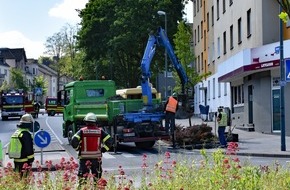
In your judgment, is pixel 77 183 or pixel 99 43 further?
pixel 99 43


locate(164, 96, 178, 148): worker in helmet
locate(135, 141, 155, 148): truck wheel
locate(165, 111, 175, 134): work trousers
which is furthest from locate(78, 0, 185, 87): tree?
locate(165, 111, 175, 134): work trousers

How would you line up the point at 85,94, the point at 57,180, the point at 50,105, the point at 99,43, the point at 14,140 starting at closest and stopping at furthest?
the point at 57,180, the point at 14,140, the point at 85,94, the point at 99,43, the point at 50,105

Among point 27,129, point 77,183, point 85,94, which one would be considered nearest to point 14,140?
point 27,129

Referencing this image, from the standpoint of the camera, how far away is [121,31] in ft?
177

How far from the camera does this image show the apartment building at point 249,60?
96.4 feet

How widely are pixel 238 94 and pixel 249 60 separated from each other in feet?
26.5

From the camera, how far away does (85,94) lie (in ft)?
82.4

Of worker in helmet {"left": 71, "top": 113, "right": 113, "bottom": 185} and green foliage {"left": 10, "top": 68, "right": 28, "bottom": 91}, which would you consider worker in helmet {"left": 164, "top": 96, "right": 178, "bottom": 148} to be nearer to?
worker in helmet {"left": 71, "top": 113, "right": 113, "bottom": 185}

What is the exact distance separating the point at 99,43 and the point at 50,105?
803 inches

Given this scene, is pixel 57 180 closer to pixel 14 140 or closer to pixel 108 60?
pixel 14 140

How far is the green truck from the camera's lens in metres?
22.8

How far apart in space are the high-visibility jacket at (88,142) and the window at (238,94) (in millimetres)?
26242

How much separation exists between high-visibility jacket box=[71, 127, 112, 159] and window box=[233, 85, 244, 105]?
86.1 feet

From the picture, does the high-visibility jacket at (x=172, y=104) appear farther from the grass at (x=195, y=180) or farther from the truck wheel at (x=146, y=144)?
the grass at (x=195, y=180)
